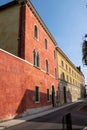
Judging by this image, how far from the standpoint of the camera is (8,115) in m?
14.5

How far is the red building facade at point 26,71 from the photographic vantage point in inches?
575

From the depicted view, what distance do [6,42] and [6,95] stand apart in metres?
7.31

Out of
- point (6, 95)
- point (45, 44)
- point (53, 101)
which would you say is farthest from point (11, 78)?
point (53, 101)

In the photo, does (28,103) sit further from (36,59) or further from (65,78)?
(65,78)

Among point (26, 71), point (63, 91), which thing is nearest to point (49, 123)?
point (26, 71)

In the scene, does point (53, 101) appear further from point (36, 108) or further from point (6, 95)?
point (6, 95)

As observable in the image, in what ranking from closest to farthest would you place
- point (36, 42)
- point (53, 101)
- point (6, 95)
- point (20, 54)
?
point (6, 95) < point (20, 54) < point (36, 42) < point (53, 101)

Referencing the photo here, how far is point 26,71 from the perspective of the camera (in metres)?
18.5

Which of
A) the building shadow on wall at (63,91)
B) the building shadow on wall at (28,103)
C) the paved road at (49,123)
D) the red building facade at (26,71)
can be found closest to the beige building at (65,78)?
the building shadow on wall at (63,91)

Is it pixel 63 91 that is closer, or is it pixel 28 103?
pixel 28 103

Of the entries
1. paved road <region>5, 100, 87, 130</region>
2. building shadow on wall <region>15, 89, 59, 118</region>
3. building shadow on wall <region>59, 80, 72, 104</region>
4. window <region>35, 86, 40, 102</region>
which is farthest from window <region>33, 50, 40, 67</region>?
building shadow on wall <region>59, 80, 72, 104</region>

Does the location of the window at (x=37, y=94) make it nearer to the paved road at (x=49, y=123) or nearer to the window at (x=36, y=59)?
the window at (x=36, y=59)

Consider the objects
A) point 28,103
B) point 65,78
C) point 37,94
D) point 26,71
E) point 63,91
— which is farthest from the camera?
point 65,78

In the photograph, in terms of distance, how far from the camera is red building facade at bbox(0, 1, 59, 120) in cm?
1462
